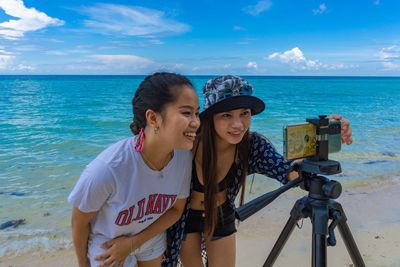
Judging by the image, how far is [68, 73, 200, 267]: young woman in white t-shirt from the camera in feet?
4.42

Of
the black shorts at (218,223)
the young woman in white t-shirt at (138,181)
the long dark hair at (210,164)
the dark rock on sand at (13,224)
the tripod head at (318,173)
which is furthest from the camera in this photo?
the dark rock on sand at (13,224)

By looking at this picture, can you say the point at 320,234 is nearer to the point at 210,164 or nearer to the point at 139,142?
the point at 210,164

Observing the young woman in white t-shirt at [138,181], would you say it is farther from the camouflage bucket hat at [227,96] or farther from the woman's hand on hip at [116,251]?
the camouflage bucket hat at [227,96]

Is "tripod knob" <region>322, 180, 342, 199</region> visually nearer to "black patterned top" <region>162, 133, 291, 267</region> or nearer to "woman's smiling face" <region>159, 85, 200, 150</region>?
"black patterned top" <region>162, 133, 291, 267</region>

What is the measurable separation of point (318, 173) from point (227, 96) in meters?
0.64

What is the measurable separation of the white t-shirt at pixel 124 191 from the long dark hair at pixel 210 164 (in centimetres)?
18

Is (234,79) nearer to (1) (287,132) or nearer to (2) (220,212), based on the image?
(1) (287,132)

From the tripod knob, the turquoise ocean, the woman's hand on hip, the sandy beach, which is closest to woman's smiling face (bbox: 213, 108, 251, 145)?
the turquoise ocean

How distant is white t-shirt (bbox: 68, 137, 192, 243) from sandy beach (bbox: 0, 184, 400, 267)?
1.56 m

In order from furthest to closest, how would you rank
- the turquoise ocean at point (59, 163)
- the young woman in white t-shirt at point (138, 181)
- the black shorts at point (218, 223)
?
the turquoise ocean at point (59, 163) < the black shorts at point (218, 223) < the young woman in white t-shirt at point (138, 181)

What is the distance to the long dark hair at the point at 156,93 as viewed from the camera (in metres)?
1.46

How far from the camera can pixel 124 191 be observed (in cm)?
138

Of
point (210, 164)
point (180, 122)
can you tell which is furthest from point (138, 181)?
point (210, 164)

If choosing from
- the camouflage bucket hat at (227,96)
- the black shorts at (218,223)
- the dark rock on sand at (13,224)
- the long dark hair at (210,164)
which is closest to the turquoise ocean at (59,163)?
the dark rock on sand at (13,224)
